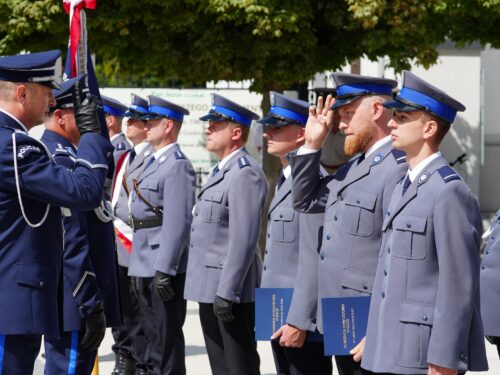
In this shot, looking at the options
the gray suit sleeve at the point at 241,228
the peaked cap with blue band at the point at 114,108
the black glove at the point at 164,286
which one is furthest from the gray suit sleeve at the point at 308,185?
the peaked cap with blue band at the point at 114,108

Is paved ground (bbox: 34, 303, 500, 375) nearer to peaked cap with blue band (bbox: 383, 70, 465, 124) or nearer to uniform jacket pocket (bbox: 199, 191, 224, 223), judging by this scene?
uniform jacket pocket (bbox: 199, 191, 224, 223)

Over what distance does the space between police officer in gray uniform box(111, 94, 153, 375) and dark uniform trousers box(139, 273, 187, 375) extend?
721 millimetres

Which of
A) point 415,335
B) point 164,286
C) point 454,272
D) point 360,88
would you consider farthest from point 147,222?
point 454,272

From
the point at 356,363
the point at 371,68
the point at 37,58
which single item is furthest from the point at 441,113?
the point at 371,68

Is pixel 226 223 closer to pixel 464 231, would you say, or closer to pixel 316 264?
pixel 316 264

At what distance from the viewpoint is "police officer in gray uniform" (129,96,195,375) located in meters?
8.20

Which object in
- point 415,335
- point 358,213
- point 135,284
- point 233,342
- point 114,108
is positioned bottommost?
point 233,342

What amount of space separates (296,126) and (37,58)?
202 centimetres

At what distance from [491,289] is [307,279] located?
1.23 m

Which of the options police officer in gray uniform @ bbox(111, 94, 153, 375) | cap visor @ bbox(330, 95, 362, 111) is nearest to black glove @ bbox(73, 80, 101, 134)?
cap visor @ bbox(330, 95, 362, 111)

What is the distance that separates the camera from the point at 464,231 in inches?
183

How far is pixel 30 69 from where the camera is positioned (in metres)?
5.16

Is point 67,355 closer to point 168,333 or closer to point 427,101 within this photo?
point 168,333

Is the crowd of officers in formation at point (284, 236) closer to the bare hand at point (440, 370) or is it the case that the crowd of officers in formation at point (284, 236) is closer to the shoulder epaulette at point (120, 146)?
the bare hand at point (440, 370)
